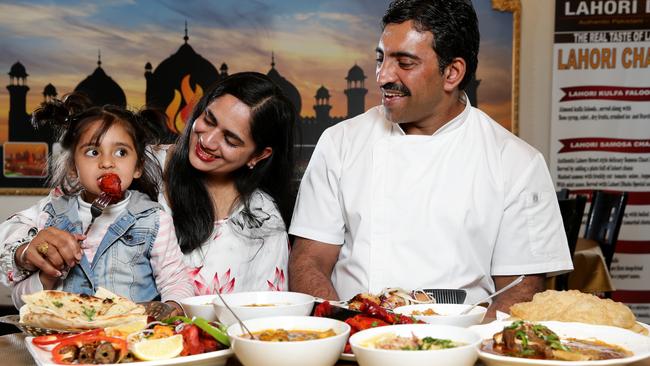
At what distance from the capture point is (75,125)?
246 cm

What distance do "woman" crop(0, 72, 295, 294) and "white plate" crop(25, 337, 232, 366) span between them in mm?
1067

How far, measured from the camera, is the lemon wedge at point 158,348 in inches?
57.2

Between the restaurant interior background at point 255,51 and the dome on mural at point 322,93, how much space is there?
0.01 metres

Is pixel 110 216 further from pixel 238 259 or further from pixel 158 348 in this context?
pixel 158 348

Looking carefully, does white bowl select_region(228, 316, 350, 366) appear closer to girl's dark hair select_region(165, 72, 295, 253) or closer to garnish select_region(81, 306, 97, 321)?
garnish select_region(81, 306, 97, 321)

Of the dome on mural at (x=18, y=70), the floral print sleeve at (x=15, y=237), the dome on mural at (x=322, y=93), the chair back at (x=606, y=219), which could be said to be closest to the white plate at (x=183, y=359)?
the floral print sleeve at (x=15, y=237)

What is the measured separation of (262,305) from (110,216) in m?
0.87

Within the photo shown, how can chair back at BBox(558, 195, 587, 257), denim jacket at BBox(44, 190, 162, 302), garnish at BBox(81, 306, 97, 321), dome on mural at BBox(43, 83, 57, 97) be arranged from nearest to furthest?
→ garnish at BBox(81, 306, 97, 321)
denim jacket at BBox(44, 190, 162, 302)
chair back at BBox(558, 195, 587, 257)
dome on mural at BBox(43, 83, 57, 97)

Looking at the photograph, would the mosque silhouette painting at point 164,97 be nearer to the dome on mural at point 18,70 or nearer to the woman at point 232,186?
the dome on mural at point 18,70

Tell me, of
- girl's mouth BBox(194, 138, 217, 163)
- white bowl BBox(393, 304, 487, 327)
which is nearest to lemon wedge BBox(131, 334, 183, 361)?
white bowl BBox(393, 304, 487, 327)

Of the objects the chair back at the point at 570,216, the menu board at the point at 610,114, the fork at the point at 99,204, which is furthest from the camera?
the menu board at the point at 610,114

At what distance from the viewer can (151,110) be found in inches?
106

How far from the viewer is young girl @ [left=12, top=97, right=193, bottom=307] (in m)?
2.34

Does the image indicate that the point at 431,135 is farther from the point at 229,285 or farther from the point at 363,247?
the point at 229,285
